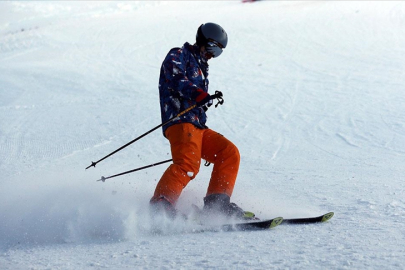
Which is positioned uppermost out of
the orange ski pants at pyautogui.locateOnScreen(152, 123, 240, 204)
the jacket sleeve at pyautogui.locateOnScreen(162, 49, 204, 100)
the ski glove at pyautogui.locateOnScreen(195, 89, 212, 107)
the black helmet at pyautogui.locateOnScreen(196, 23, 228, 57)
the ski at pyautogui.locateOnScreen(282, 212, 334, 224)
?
the black helmet at pyautogui.locateOnScreen(196, 23, 228, 57)

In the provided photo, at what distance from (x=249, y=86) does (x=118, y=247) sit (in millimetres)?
7240

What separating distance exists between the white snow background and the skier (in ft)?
0.99

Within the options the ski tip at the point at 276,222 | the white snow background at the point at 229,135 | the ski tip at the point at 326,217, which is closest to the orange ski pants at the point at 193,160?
the white snow background at the point at 229,135

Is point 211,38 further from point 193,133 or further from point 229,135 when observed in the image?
point 229,135

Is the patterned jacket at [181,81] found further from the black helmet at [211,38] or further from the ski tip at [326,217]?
the ski tip at [326,217]

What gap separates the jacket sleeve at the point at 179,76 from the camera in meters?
3.68

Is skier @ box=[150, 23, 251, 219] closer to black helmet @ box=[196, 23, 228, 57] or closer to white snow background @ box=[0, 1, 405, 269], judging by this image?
black helmet @ box=[196, 23, 228, 57]

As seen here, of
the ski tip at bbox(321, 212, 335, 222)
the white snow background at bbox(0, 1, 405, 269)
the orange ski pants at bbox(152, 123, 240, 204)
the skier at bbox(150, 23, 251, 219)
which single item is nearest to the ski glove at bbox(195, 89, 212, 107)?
the skier at bbox(150, 23, 251, 219)

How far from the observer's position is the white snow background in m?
3.04

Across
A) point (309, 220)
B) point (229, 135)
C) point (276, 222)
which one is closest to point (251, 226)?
point (276, 222)

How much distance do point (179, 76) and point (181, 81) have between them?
48mm

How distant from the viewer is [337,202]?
4.14m

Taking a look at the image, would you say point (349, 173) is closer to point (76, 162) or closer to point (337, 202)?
point (337, 202)

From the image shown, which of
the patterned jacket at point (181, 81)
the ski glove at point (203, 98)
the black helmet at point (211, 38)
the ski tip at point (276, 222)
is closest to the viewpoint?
the ski tip at point (276, 222)
